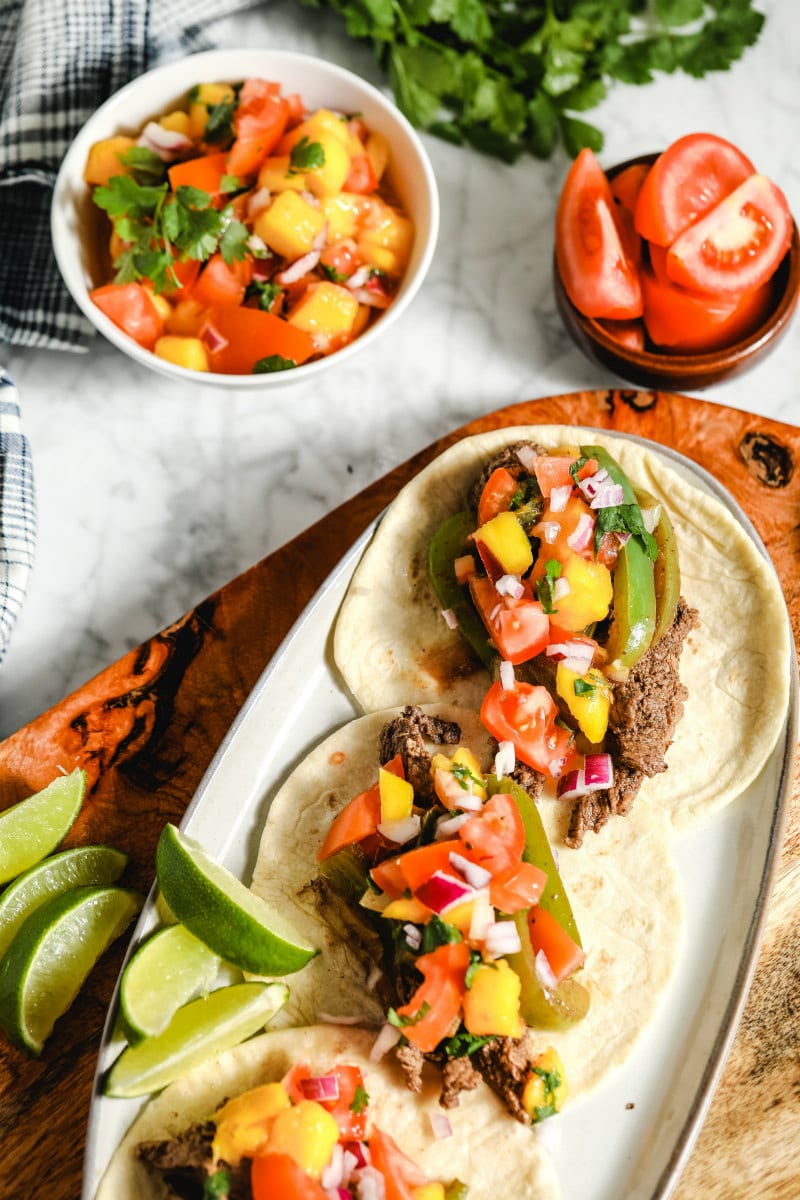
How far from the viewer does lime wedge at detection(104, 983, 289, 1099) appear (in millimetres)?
3533

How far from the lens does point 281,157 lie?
4605 millimetres

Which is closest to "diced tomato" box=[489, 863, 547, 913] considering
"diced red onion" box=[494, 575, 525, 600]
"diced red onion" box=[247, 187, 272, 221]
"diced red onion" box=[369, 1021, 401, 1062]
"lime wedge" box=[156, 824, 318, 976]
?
"diced red onion" box=[369, 1021, 401, 1062]

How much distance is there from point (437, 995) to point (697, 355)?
2789mm

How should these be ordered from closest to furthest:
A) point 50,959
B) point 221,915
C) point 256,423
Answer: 1. point 221,915
2. point 50,959
3. point 256,423

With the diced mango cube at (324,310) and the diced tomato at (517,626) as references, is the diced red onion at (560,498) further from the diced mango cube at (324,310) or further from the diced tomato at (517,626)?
the diced mango cube at (324,310)

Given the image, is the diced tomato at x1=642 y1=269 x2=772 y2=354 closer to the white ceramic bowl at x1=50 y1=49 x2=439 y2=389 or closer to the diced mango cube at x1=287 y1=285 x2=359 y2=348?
the white ceramic bowl at x1=50 y1=49 x2=439 y2=389

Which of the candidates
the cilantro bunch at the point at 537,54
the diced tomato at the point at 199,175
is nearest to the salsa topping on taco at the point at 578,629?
the diced tomato at the point at 199,175

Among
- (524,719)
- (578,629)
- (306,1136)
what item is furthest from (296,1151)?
(578,629)

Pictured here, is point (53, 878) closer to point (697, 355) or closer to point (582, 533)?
point (582, 533)

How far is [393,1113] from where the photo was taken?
3.65 metres

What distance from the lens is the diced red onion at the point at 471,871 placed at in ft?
11.6

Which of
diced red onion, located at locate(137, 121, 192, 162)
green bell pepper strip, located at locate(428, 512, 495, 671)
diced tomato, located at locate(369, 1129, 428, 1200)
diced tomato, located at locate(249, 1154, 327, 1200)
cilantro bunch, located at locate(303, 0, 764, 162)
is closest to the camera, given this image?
diced tomato, located at locate(249, 1154, 327, 1200)

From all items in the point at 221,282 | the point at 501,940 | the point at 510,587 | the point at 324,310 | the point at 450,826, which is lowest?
the point at 501,940

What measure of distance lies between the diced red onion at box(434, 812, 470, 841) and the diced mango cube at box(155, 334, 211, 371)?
211cm
